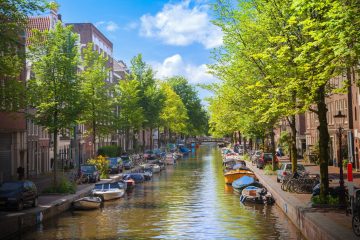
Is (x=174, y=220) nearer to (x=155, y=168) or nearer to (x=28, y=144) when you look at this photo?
(x=28, y=144)

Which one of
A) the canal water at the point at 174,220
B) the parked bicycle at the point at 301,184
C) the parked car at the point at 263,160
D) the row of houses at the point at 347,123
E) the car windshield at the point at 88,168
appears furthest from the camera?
the parked car at the point at 263,160

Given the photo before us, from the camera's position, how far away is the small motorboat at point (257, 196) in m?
36.9

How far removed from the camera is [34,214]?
28.2 metres

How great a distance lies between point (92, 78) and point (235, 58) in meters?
21.6

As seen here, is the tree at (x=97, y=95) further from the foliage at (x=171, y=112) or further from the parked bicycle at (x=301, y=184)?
the foliage at (x=171, y=112)

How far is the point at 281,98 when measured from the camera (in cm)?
2908

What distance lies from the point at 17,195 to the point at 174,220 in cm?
935

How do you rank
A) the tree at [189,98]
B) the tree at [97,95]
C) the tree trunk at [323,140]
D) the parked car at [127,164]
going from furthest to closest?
the tree at [189,98], the parked car at [127,164], the tree at [97,95], the tree trunk at [323,140]

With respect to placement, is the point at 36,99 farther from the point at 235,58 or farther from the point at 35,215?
the point at 235,58

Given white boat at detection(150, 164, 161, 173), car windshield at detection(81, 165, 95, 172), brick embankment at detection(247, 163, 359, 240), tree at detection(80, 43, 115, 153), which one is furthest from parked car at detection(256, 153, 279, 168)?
brick embankment at detection(247, 163, 359, 240)

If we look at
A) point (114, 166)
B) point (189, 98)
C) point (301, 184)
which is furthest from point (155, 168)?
point (189, 98)

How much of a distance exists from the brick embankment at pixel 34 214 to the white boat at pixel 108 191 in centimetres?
118

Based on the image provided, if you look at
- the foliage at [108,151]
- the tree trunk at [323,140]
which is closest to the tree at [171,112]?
the foliage at [108,151]

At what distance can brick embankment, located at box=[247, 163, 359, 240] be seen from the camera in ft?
63.6
